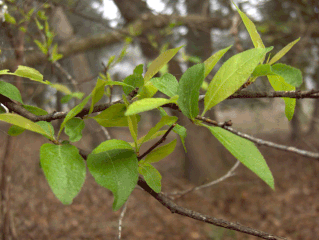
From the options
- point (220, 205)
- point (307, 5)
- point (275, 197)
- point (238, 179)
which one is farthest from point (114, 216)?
point (307, 5)

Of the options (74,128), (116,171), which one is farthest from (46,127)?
(116,171)

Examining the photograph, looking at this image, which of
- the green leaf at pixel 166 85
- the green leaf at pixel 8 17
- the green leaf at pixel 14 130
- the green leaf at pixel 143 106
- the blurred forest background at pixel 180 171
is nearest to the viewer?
the green leaf at pixel 143 106

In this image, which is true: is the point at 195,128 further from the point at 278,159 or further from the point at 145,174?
the point at 145,174

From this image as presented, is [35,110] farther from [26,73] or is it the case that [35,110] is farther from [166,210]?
[166,210]

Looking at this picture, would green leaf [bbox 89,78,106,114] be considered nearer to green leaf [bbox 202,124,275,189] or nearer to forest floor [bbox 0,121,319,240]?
green leaf [bbox 202,124,275,189]

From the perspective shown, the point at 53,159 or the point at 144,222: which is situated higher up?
the point at 53,159

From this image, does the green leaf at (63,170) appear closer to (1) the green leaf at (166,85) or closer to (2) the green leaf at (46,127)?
(2) the green leaf at (46,127)

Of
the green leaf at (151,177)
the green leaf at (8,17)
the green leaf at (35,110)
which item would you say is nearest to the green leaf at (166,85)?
the green leaf at (151,177)
